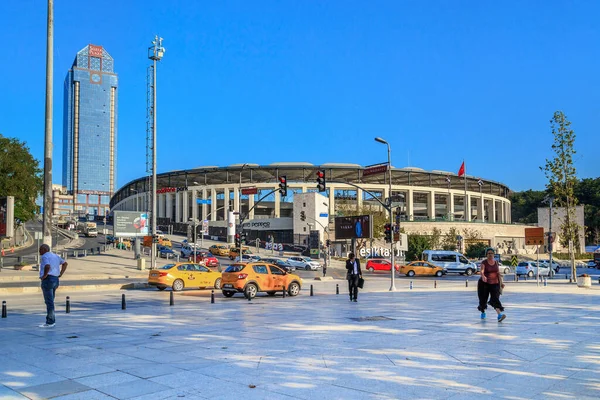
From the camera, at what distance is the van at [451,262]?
55438 mm

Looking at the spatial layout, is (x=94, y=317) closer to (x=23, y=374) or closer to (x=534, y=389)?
(x=23, y=374)

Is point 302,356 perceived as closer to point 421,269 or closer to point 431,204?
point 421,269

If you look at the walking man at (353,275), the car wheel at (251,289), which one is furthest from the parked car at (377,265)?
the walking man at (353,275)

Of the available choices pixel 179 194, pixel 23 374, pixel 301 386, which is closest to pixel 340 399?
pixel 301 386

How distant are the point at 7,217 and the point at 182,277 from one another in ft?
33.1

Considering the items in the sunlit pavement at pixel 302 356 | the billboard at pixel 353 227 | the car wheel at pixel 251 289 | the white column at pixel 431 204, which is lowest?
the car wheel at pixel 251 289

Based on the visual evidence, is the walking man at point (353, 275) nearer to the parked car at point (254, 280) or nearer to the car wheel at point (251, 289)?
the parked car at point (254, 280)

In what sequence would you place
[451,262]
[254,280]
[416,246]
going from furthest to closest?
[416,246] → [451,262] → [254,280]

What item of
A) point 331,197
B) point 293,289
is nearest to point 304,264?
point 293,289

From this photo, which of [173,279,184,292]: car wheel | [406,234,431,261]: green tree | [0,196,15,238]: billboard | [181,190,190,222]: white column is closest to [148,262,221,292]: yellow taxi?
[173,279,184,292]: car wheel

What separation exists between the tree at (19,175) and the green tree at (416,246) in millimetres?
48460

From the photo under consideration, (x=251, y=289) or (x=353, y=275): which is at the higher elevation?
(x=353, y=275)

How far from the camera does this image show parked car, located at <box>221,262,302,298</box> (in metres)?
22.7

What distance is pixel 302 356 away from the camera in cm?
909
